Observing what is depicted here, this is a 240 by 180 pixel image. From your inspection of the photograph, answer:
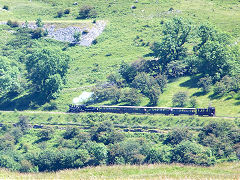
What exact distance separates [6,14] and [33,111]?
2567 inches

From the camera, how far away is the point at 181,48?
4835 inches

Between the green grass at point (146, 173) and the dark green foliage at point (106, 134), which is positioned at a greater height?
the green grass at point (146, 173)

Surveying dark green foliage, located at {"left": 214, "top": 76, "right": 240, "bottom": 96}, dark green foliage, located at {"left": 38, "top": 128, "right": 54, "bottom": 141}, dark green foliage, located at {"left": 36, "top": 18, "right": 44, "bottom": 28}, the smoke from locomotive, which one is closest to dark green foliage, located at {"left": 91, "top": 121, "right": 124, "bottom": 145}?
dark green foliage, located at {"left": 38, "top": 128, "right": 54, "bottom": 141}

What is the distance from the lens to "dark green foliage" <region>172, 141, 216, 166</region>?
79875 millimetres

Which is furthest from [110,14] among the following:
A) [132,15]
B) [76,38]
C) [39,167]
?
[39,167]

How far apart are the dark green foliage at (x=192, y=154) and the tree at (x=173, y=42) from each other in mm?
40328

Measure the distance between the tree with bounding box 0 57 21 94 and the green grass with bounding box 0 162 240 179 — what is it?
40801 millimetres

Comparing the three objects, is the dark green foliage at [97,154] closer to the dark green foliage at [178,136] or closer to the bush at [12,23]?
the dark green foliage at [178,136]

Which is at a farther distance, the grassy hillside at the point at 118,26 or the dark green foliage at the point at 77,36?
the dark green foliage at the point at 77,36

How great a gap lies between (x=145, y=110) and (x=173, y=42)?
25.2m

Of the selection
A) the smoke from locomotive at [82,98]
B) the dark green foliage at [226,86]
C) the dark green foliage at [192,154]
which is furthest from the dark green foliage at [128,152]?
the smoke from locomotive at [82,98]

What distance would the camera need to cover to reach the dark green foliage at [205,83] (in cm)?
10712

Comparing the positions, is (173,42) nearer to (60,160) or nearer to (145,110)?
(145,110)

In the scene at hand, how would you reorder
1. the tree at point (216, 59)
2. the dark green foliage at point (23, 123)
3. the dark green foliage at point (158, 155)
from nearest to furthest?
1. the dark green foliage at point (158, 155)
2. the dark green foliage at point (23, 123)
3. the tree at point (216, 59)
